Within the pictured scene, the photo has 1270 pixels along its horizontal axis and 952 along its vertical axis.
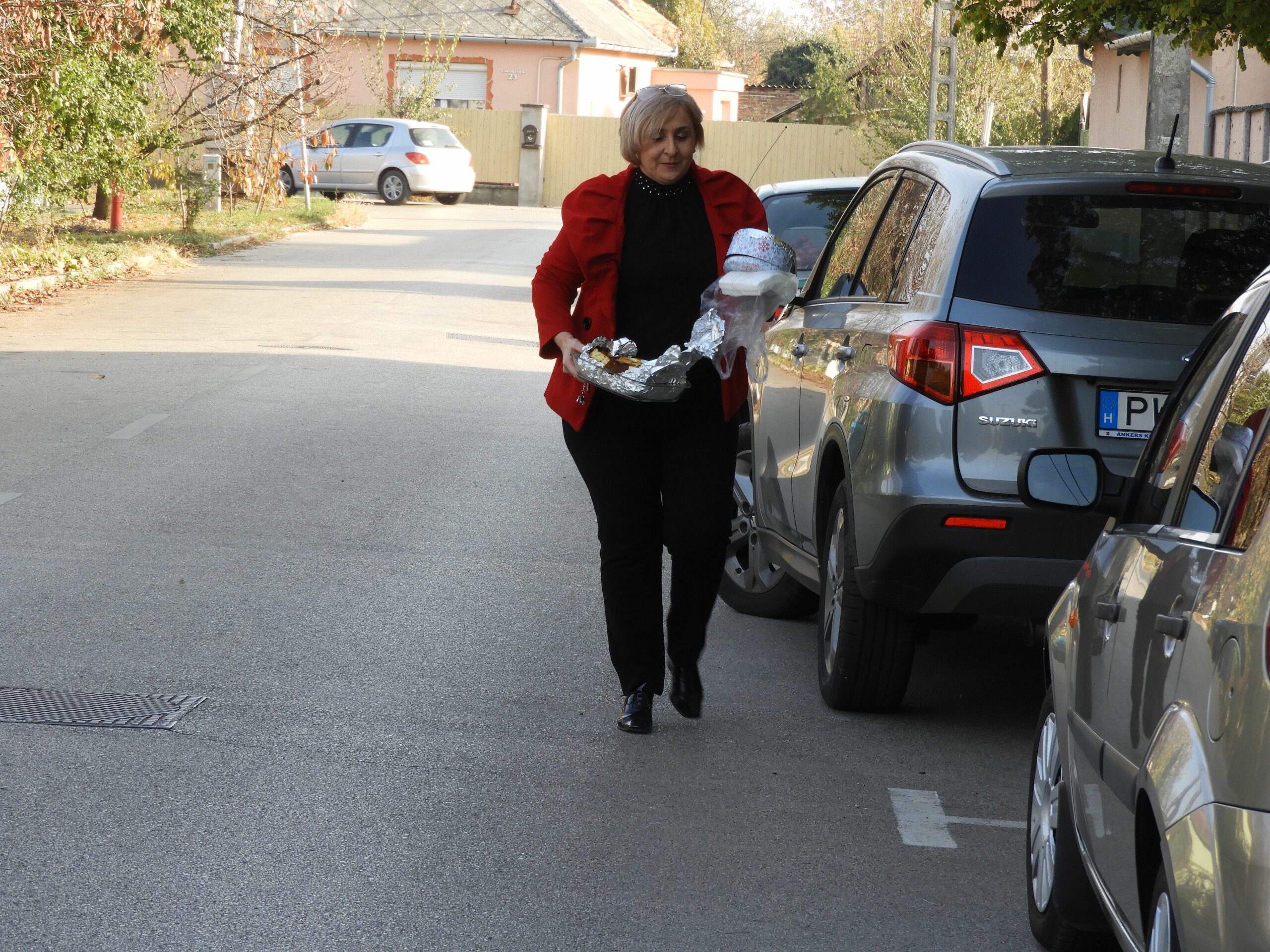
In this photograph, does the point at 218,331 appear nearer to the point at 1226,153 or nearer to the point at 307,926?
the point at 1226,153

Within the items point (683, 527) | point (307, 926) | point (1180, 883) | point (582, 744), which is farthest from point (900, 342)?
point (1180, 883)

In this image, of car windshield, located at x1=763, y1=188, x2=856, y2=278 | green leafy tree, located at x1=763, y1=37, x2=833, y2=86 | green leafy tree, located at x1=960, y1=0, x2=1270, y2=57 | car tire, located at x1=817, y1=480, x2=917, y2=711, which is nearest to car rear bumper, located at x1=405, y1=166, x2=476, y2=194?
green leafy tree, located at x1=960, y1=0, x2=1270, y2=57

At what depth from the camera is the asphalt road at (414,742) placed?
3982 millimetres

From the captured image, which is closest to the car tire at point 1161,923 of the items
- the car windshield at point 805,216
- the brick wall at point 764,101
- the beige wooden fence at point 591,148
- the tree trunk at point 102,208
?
the car windshield at point 805,216

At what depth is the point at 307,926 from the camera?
3824 mm

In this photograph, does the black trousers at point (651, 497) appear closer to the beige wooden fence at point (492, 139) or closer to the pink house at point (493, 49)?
the beige wooden fence at point (492, 139)

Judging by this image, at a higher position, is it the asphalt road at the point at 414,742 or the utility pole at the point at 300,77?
the utility pole at the point at 300,77

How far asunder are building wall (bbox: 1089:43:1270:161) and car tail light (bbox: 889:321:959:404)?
4.00 m

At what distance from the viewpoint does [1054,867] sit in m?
3.64

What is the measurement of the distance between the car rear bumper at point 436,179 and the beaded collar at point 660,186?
111 feet

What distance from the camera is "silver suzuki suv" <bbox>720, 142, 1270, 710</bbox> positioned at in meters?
4.90

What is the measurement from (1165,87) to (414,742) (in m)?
8.30

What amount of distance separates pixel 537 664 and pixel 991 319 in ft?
6.88

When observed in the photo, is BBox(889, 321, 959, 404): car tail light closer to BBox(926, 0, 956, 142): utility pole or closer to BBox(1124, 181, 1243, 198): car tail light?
BBox(1124, 181, 1243, 198): car tail light
